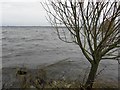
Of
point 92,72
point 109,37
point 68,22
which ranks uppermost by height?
point 68,22

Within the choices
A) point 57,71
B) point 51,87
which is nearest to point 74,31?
point 51,87

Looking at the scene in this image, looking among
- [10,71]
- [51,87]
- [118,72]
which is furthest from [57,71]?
[51,87]

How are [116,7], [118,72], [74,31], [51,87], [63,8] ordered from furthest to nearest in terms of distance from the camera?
[118,72]
[51,87]
[74,31]
[63,8]
[116,7]

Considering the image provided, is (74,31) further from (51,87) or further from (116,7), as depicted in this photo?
(51,87)

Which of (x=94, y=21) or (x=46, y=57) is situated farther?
(x=46, y=57)

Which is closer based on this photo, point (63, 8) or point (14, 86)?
point (63, 8)

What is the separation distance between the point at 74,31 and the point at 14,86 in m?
5.63

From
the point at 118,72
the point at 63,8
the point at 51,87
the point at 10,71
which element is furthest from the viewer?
the point at 118,72

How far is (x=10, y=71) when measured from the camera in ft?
59.3

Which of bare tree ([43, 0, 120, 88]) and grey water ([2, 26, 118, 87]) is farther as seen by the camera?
grey water ([2, 26, 118, 87])

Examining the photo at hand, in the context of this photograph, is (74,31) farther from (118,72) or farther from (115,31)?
(118,72)

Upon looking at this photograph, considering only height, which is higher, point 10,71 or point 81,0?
point 81,0

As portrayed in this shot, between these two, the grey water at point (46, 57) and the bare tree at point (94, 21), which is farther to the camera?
the grey water at point (46, 57)

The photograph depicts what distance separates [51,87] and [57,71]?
7.12 m
